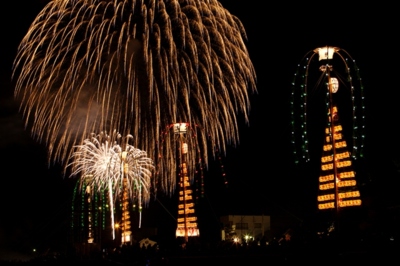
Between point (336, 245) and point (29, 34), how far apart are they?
15.2 metres

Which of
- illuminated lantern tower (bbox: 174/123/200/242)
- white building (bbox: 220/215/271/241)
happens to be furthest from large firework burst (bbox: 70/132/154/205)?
white building (bbox: 220/215/271/241)

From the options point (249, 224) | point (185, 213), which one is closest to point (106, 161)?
point (185, 213)

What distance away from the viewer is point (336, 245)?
17.8m

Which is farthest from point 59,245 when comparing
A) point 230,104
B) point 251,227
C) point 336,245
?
point 336,245

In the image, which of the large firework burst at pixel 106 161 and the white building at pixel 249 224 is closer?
the large firework burst at pixel 106 161

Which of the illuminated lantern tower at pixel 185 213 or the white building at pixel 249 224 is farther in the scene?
the white building at pixel 249 224

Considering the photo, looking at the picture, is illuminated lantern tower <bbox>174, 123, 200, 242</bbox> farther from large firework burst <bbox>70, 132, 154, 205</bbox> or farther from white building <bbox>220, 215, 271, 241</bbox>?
white building <bbox>220, 215, 271, 241</bbox>

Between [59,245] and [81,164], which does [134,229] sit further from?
[81,164]

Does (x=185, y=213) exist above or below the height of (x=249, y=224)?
below

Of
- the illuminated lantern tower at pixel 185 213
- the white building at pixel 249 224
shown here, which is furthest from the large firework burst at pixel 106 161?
the white building at pixel 249 224

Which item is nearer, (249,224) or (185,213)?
(185,213)

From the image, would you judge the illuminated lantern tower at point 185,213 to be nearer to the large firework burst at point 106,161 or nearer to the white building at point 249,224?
the large firework burst at point 106,161

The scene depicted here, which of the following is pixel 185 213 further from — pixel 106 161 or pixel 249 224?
pixel 249 224

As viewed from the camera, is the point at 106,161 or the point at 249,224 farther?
the point at 249,224
